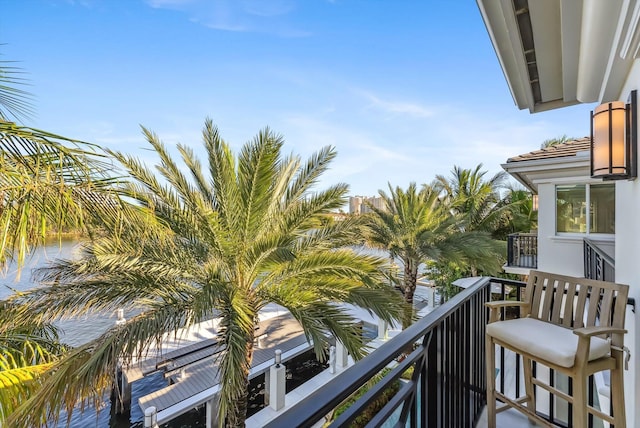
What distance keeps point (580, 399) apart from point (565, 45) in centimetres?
Result: 227

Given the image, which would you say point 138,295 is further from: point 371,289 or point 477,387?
point 477,387

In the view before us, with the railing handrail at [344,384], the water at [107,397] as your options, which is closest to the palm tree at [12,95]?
the railing handrail at [344,384]

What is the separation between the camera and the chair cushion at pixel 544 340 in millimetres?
1702

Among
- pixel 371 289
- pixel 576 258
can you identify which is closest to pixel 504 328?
pixel 371 289

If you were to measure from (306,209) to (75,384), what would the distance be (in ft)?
12.3

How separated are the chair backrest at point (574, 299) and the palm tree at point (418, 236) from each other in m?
6.71

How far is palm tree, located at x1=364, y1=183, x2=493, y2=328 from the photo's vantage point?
9.19m

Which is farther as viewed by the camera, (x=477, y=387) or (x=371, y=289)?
(x=371, y=289)

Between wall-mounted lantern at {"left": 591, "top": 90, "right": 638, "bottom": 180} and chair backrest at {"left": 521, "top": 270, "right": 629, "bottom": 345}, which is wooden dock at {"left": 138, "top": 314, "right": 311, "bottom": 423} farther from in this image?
wall-mounted lantern at {"left": 591, "top": 90, "right": 638, "bottom": 180}

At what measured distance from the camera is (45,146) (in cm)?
284

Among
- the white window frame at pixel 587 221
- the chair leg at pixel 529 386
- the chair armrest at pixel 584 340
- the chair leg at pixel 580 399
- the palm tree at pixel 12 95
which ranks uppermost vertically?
the palm tree at pixel 12 95

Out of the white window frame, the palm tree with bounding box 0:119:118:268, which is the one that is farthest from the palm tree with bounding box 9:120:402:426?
the white window frame

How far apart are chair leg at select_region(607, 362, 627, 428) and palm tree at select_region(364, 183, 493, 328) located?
7.22 m

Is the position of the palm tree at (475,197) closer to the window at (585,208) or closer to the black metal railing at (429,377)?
the window at (585,208)
